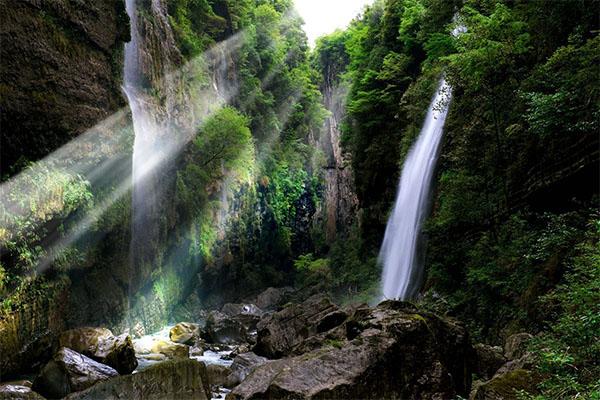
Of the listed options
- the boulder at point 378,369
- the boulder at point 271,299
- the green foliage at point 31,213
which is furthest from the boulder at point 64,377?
the boulder at point 271,299

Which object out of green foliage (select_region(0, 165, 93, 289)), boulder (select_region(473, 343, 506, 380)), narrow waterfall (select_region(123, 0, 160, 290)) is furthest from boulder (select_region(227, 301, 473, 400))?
narrow waterfall (select_region(123, 0, 160, 290))

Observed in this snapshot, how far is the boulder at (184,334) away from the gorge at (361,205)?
0.41ft

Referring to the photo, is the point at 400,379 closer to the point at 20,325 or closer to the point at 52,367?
the point at 52,367

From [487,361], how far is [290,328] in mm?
5425

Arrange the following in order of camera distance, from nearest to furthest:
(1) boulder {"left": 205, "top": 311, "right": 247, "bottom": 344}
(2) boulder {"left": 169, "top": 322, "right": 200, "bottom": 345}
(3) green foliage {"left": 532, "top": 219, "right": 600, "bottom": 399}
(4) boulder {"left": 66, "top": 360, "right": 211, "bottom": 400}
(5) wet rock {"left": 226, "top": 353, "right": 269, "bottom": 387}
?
(3) green foliage {"left": 532, "top": 219, "right": 600, "bottom": 399} → (4) boulder {"left": 66, "top": 360, "right": 211, "bottom": 400} → (5) wet rock {"left": 226, "top": 353, "right": 269, "bottom": 387} → (2) boulder {"left": 169, "top": 322, "right": 200, "bottom": 345} → (1) boulder {"left": 205, "top": 311, "right": 247, "bottom": 344}

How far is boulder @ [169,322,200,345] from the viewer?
16.0 meters

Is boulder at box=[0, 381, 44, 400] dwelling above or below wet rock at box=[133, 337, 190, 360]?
above

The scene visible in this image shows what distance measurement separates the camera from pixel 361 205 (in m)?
22.9

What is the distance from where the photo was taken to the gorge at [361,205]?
19.9 feet

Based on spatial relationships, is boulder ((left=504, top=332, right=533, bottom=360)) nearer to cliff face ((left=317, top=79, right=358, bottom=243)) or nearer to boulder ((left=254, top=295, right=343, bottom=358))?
boulder ((left=254, top=295, right=343, bottom=358))

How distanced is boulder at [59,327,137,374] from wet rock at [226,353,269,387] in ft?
8.16

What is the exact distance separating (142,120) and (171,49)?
15.2 ft

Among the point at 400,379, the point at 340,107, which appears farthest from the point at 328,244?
the point at 400,379

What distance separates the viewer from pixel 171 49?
19781 mm
